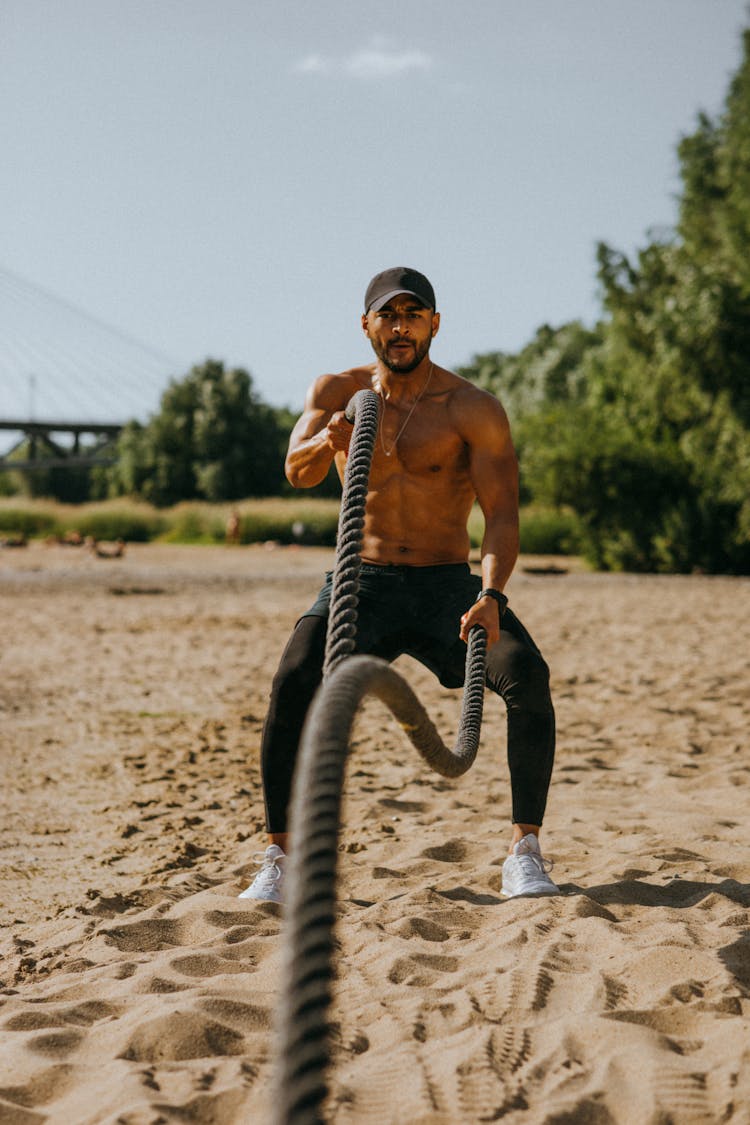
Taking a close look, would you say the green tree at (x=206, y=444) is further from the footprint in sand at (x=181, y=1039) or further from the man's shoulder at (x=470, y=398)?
the footprint in sand at (x=181, y=1039)

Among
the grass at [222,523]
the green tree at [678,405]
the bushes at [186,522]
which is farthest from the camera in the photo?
the bushes at [186,522]

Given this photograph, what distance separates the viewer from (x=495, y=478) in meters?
3.85

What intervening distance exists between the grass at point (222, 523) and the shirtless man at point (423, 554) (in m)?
23.4

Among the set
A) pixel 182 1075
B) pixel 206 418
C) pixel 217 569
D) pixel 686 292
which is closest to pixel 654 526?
pixel 686 292

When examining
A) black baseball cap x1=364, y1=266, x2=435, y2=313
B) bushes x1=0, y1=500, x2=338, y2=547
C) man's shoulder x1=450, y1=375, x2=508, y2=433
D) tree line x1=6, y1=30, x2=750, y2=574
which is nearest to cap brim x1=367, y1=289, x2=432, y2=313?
black baseball cap x1=364, y1=266, x2=435, y2=313

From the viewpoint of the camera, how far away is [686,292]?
72.5 feet

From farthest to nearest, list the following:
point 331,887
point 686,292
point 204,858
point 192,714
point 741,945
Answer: point 686,292 → point 192,714 → point 204,858 → point 741,945 → point 331,887

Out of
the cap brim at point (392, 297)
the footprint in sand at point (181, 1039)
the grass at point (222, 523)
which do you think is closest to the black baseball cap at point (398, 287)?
the cap brim at point (392, 297)

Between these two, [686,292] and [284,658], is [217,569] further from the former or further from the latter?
[284,658]

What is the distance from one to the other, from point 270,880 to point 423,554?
131 cm

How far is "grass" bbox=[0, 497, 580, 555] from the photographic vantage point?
28672 millimetres

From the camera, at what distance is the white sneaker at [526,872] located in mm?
3719

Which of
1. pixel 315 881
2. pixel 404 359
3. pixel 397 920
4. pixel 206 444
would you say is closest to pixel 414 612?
pixel 404 359

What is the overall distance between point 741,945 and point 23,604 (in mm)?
14269
